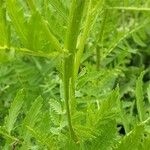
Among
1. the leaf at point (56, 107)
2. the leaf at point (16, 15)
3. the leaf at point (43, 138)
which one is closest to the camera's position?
the leaf at point (16, 15)

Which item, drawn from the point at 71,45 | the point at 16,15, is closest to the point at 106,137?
the point at 71,45

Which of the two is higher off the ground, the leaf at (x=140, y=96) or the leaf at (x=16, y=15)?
the leaf at (x=16, y=15)

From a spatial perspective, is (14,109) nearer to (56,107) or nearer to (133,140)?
(56,107)

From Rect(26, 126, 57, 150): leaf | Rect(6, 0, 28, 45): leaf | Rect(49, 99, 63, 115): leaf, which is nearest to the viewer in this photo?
Rect(6, 0, 28, 45): leaf

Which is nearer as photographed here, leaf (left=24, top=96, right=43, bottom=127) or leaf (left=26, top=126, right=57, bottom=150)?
leaf (left=26, top=126, right=57, bottom=150)

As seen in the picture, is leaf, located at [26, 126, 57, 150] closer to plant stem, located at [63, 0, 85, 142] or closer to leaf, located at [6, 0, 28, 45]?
plant stem, located at [63, 0, 85, 142]

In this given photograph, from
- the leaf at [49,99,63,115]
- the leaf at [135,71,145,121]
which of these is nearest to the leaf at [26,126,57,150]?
the leaf at [49,99,63,115]

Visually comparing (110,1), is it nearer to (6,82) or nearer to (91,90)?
(91,90)

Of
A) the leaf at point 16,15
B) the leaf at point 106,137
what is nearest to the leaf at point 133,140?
the leaf at point 106,137

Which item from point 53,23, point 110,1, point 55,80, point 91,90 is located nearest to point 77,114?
point 53,23

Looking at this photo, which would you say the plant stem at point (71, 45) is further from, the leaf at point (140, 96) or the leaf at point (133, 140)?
the leaf at point (140, 96)

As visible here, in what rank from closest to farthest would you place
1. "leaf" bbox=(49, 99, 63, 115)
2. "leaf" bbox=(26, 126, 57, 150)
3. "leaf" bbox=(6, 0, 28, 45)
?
"leaf" bbox=(6, 0, 28, 45), "leaf" bbox=(26, 126, 57, 150), "leaf" bbox=(49, 99, 63, 115)
